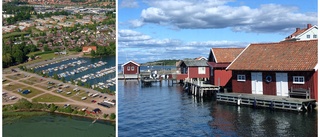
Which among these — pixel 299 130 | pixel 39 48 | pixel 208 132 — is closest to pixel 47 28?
pixel 39 48

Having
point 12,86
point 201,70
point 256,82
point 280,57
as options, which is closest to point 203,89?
point 256,82

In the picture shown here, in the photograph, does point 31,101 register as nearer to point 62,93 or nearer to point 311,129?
point 62,93

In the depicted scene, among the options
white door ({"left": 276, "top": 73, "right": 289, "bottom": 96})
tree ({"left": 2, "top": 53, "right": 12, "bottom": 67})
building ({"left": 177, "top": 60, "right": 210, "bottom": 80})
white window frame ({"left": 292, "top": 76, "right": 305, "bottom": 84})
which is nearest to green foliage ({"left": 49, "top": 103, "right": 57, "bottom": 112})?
tree ({"left": 2, "top": 53, "right": 12, "bottom": 67})

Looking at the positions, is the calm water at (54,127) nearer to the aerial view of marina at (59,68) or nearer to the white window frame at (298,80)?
the aerial view of marina at (59,68)

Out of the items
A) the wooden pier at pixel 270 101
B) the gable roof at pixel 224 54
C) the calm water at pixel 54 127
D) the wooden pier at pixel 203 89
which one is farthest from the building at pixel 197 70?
the calm water at pixel 54 127

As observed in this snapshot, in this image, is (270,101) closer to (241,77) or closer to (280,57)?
(280,57)

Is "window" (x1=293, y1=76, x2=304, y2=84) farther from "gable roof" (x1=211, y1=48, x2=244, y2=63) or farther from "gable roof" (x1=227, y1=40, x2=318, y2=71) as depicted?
"gable roof" (x1=211, y1=48, x2=244, y2=63)
